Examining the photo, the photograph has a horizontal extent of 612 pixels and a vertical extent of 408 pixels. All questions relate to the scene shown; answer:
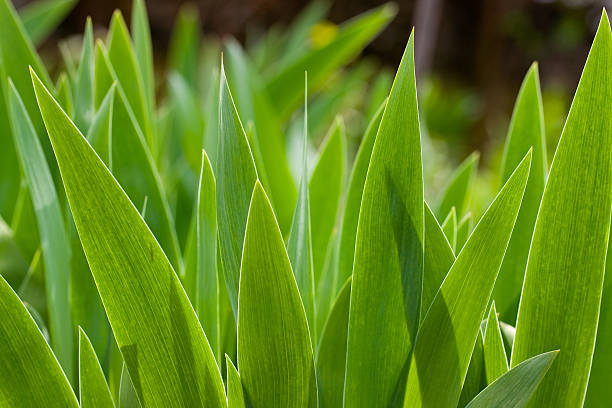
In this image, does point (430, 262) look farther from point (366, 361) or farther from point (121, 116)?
point (121, 116)

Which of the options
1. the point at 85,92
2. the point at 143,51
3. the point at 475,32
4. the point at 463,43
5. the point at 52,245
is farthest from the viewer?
the point at 463,43

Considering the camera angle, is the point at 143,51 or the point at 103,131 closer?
the point at 103,131

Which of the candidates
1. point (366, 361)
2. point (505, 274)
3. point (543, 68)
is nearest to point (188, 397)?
point (366, 361)

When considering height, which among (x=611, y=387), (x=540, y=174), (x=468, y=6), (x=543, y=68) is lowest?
(x=611, y=387)

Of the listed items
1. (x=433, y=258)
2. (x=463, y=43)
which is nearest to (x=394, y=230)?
(x=433, y=258)

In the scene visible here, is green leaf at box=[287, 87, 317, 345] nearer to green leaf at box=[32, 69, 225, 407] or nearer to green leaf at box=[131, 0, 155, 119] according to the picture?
green leaf at box=[32, 69, 225, 407]

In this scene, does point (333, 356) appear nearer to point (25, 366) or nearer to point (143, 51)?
point (25, 366)

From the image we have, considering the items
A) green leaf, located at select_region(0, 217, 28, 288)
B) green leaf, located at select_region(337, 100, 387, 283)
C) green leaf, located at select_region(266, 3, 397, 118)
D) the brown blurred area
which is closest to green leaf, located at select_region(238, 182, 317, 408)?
green leaf, located at select_region(337, 100, 387, 283)
